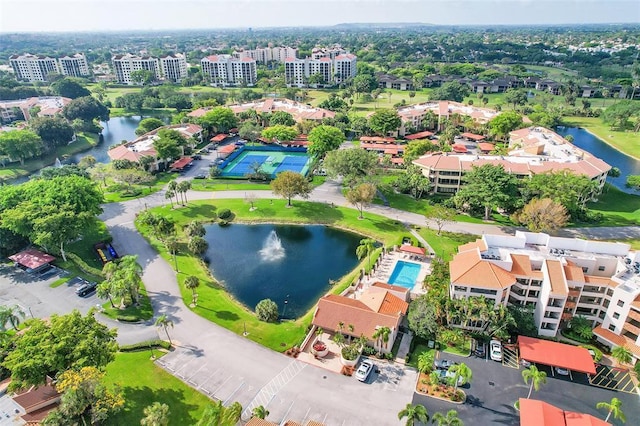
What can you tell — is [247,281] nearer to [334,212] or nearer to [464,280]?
[334,212]

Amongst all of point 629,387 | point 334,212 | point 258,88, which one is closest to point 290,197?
point 334,212

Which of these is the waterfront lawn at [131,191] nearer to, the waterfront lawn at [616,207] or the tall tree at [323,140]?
the tall tree at [323,140]

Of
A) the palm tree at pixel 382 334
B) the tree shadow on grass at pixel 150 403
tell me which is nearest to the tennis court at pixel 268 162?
the palm tree at pixel 382 334

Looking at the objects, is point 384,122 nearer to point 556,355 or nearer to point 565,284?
point 565,284

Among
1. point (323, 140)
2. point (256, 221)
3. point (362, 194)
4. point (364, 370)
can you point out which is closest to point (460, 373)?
point (364, 370)

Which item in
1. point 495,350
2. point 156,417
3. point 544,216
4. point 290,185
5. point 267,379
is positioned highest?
point 544,216

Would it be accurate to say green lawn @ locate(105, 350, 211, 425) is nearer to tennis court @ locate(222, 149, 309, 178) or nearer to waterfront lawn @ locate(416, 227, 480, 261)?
waterfront lawn @ locate(416, 227, 480, 261)
